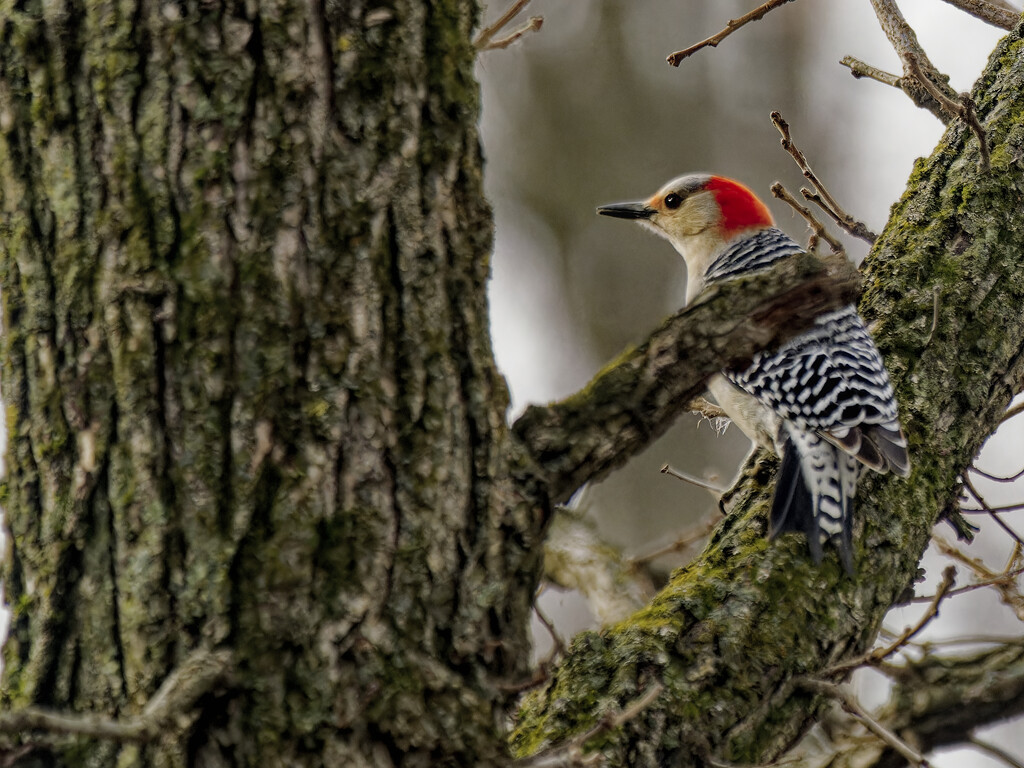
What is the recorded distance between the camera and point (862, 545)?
2441 millimetres

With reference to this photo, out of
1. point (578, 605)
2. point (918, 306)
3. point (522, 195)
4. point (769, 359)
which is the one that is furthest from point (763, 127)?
point (918, 306)

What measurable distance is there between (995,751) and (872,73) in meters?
2.00

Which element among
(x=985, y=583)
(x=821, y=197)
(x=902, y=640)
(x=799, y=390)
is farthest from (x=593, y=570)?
(x=902, y=640)

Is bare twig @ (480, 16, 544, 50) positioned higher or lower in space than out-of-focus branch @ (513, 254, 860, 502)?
higher

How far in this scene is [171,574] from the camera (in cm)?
142

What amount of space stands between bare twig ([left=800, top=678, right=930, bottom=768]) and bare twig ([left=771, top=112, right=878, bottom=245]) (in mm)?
1472

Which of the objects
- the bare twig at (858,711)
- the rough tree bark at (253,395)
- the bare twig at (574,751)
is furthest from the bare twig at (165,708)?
the bare twig at (858,711)

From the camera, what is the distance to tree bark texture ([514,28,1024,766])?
201 cm

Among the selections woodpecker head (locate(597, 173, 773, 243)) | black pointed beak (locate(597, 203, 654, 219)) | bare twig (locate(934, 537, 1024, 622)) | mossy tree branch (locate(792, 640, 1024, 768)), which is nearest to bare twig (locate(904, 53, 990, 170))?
bare twig (locate(934, 537, 1024, 622))

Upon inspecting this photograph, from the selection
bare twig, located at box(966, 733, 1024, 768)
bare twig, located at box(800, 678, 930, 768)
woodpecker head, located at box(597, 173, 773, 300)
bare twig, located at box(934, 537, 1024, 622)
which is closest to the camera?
bare twig, located at box(800, 678, 930, 768)

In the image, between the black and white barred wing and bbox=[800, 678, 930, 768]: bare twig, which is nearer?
bbox=[800, 678, 930, 768]: bare twig

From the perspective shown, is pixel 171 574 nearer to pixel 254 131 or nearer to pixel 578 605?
pixel 254 131

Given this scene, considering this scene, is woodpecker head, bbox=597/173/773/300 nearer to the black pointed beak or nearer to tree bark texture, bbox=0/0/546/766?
the black pointed beak

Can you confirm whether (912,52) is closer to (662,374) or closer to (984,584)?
(984,584)
